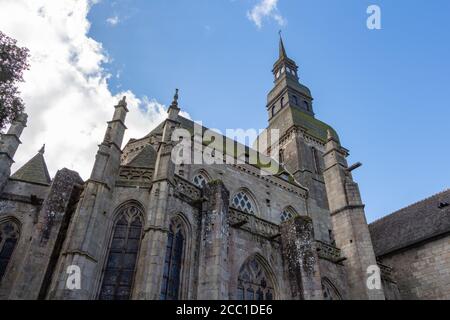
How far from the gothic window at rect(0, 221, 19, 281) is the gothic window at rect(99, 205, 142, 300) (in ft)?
10.8

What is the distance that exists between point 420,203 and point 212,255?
609 inches

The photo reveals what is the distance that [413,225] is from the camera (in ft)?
64.4

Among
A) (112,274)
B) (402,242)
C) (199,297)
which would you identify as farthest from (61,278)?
(402,242)

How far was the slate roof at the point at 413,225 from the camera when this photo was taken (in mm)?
18062

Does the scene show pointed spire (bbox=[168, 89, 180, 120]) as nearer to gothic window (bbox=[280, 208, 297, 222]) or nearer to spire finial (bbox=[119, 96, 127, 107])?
spire finial (bbox=[119, 96, 127, 107])

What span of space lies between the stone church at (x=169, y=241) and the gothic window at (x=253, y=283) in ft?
0.12

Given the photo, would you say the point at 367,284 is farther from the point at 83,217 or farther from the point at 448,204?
the point at 83,217

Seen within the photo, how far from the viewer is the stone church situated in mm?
10070

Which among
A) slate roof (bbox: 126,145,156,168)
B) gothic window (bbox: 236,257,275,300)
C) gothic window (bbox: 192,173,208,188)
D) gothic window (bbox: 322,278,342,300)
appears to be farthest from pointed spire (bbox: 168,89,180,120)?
gothic window (bbox: 322,278,342,300)

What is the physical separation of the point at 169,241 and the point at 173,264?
0.68 meters

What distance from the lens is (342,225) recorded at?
16.4 m

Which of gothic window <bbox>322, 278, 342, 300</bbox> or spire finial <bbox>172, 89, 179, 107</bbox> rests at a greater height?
spire finial <bbox>172, 89, 179, 107</bbox>

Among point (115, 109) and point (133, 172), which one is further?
point (115, 109)

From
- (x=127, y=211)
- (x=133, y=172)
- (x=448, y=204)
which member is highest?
(x=448, y=204)
